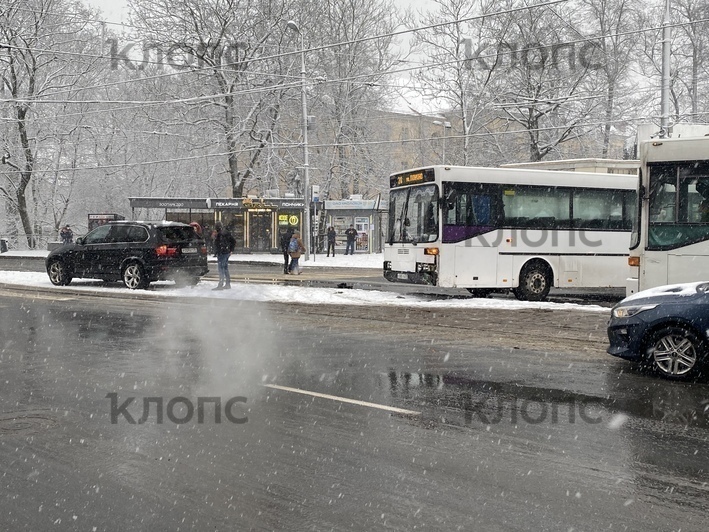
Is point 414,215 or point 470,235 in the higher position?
point 414,215

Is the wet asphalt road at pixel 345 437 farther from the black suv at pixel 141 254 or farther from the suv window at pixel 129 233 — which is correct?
the suv window at pixel 129 233

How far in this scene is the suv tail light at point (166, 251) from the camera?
21.9 meters

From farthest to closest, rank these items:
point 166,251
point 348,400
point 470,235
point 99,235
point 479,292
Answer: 1. point 99,235
2. point 166,251
3. point 479,292
4. point 470,235
5. point 348,400

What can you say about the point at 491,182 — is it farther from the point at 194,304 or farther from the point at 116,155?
the point at 116,155

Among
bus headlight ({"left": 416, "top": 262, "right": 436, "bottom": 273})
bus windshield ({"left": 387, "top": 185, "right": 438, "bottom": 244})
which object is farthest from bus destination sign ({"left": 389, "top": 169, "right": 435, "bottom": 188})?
bus headlight ({"left": 416, "top": 262, "right": 436, "bottom": 273})

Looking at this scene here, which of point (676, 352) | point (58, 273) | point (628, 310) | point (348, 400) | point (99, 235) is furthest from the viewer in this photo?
point (58, 273)

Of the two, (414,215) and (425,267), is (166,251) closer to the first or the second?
(414,215)

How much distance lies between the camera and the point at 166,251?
22016mm

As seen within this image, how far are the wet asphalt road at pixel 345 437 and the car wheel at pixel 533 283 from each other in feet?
24.2

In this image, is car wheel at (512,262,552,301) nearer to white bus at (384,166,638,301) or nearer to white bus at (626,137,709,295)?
white bus at (384,166,638,301)

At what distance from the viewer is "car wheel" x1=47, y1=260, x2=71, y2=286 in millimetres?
23750

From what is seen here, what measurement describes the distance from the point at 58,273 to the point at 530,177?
44.5 feet

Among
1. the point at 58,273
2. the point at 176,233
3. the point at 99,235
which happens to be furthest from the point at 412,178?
the point at 58,273

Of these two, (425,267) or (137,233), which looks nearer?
(425,267)
